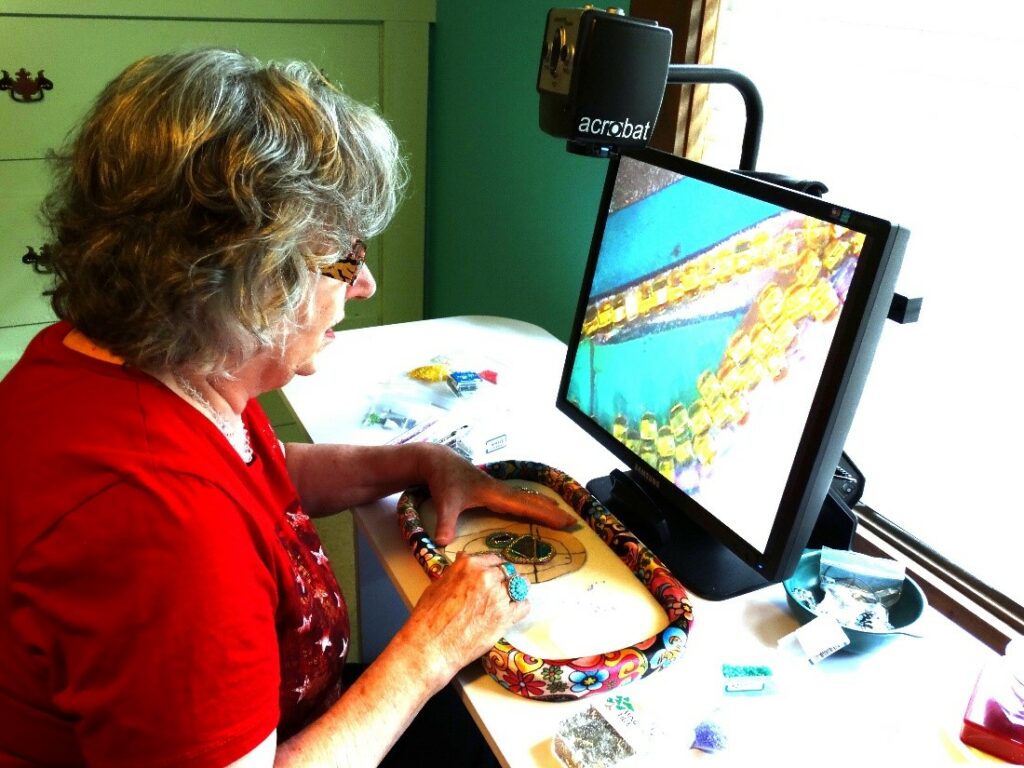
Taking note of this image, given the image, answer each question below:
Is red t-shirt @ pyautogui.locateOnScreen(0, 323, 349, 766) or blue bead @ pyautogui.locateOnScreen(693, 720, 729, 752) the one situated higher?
red t-shirt @ pyautogui.locateOnScreen(0, 323, 349, 766)

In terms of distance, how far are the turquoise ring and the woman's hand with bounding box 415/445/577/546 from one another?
0.14 metres

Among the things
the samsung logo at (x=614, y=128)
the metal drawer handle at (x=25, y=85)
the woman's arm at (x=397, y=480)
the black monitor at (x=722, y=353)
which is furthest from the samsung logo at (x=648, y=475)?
the metal drawer handle at (x=25, y=85)

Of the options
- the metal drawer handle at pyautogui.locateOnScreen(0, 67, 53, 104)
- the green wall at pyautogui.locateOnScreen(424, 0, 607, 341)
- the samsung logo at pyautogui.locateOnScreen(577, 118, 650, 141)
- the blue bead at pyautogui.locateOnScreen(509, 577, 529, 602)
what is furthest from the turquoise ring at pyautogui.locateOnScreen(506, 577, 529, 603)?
the metal drawer handle at pyautogui.locateOnScreen(0, 67, 53, 104)

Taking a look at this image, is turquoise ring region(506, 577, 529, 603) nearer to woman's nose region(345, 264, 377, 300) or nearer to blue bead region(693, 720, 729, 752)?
blue bead region(693, 720, 729, 752)

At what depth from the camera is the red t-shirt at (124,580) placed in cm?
72

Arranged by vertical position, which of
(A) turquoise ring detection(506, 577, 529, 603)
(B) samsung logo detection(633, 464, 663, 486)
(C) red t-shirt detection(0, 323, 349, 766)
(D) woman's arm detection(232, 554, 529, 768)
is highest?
(C) red t-shirt detection(0, 323, 349, 766)

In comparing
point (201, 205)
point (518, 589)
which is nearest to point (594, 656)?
point (518, 589)

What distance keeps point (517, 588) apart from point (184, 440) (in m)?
0.38

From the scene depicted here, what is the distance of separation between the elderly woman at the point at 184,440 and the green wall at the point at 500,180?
3.45ft

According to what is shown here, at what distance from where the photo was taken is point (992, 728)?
87 centimetres

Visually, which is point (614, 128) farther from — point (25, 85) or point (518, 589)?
point (25, 85)

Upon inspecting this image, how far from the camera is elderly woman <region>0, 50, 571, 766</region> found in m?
0.73

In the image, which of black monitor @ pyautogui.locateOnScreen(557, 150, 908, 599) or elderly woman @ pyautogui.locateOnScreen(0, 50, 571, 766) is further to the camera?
black monitor @ pyautogui.locateOnScreen(557, 150, 908, 599)

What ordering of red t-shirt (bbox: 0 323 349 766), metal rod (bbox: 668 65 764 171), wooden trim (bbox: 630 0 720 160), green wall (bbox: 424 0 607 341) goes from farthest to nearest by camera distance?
green wall (bbox: 424 0 607 341), wooden trim (bbox: 630 0 720 160), metal rod (bbox: 668 65 764 171), red t-shirt (bbox: 0 323 349 766)
